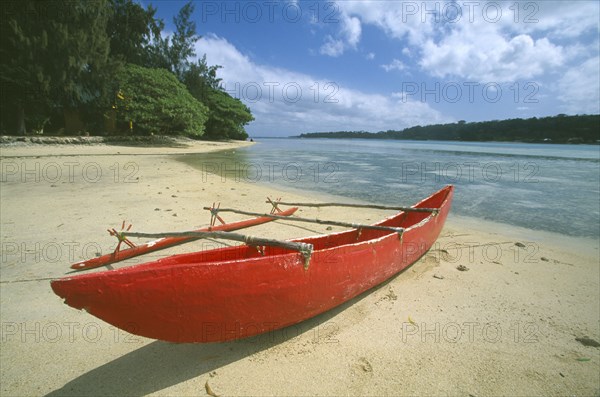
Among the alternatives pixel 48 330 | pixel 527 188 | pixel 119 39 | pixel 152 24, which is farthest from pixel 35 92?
pixel 527 188

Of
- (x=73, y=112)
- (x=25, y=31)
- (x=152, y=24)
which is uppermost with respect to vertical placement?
(x=152, y=24)

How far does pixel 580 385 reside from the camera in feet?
6.70

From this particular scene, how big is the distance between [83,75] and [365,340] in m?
22.9

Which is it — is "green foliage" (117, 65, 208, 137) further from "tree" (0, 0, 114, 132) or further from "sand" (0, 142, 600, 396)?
"sand" (0, 142, 600, 396)

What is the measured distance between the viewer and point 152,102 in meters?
21.7

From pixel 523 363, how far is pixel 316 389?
1.73 metres

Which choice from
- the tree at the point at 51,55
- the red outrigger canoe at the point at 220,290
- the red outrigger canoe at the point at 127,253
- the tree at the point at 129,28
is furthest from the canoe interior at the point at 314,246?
the tree at the point at 129,28

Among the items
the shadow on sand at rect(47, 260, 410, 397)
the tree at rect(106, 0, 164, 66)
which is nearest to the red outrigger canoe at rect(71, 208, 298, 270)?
the shadow on sand at rect(47, 260, 410, 397)

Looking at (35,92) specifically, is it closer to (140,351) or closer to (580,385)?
(140,351)

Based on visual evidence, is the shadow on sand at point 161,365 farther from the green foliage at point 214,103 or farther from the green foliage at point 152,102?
the green foliage at point 214,103

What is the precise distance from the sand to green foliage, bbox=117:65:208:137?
19.7m

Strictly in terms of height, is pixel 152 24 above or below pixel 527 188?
above

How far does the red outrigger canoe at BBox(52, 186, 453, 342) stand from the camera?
153 cm

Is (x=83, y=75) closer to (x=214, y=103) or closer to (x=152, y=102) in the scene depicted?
(x=152, y=102)
